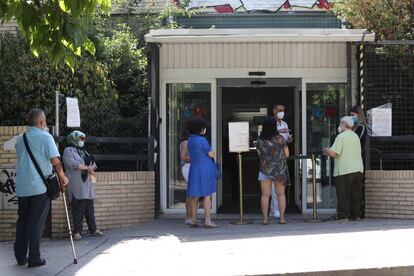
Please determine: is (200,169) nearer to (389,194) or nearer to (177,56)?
(177,56)

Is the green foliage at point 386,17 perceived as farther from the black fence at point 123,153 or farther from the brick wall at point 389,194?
the black fence at point 123,153

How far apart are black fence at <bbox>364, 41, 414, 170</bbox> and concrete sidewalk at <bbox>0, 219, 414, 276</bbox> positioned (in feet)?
5.23

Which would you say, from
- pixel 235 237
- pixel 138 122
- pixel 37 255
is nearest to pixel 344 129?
pixel 235 237

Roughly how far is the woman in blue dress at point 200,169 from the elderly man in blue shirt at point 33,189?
9.90ft

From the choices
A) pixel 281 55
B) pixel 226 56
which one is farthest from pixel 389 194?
pixel 226 56

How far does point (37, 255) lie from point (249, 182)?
268 inches

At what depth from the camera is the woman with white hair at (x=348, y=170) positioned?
34.0ft

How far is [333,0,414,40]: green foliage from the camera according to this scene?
453 inches

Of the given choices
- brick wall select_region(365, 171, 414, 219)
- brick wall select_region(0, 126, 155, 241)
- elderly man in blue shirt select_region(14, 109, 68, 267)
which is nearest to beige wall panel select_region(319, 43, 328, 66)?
brick wall select_region(365, 171, 414, 219)

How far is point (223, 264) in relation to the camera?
23.8 ft

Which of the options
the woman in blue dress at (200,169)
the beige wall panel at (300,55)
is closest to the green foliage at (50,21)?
the woman in blue dress at (200,169)

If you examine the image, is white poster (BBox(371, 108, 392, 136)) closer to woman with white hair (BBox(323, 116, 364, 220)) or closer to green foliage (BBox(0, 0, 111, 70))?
woman with white hair (BBox(323, 116, 364, 220))

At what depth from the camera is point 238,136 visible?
10578 millimetres

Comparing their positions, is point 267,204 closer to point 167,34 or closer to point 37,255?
point 167,34
